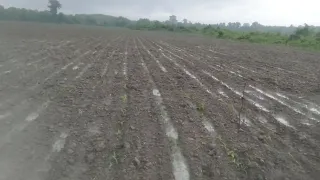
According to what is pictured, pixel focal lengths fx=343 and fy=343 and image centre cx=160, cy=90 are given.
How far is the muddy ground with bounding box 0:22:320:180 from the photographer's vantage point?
4.92 m

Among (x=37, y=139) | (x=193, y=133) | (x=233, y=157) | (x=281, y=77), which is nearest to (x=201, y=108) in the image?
(x=193, y=133)

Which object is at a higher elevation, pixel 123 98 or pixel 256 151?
pixel 256 151

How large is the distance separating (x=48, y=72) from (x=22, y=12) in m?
94.1

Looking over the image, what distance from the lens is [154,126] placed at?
652cm

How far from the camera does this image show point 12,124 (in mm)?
6391

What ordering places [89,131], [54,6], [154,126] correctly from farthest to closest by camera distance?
[54,6] < [154,126] < [89,131]

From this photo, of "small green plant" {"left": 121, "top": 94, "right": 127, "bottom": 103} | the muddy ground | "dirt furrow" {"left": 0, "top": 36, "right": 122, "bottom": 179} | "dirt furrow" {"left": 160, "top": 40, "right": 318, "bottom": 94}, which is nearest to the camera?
"dirt furrow" {"left": 0, "top": 36, "right": 122, "bottom": 179}

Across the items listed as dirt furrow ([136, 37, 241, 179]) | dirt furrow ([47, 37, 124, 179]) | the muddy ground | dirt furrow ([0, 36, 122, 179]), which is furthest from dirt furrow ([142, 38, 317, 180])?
dirt furrow ([0, 36, 122, 179])

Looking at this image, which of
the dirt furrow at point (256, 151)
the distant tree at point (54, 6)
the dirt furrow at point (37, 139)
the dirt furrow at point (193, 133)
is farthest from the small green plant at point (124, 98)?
the distant tree at point (54, 6)

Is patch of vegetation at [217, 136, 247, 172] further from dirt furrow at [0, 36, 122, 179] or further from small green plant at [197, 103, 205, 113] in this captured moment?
dirt furrow at [0, 36, 122, 179]

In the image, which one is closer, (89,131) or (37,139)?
(37,139)

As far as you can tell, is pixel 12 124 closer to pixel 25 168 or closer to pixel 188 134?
pixel 25 168

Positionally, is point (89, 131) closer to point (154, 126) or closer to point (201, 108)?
point (154, 126)

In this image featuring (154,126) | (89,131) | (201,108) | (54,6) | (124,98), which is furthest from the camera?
(54,6)
